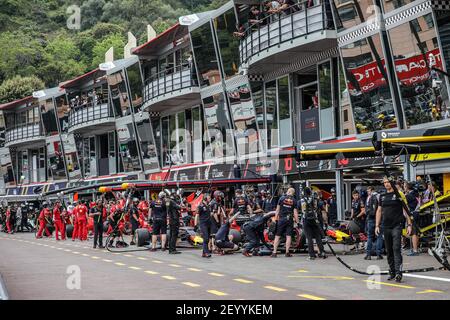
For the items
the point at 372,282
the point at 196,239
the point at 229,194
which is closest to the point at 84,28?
the point at 229,194

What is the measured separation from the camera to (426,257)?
642 inches

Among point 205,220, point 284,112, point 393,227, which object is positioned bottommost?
point 205,220

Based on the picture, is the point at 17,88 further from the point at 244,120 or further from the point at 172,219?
the point at 172,219

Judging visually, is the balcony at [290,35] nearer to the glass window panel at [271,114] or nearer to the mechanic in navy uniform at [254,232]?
the glass window panel at [271,114]

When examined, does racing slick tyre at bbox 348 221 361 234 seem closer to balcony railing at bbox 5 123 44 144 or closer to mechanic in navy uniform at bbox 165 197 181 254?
mechanic in navy uniform at bbox 165 197 181 254

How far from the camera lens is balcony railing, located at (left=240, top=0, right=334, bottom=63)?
24.8 m

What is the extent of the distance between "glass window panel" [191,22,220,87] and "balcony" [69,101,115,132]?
12231mm

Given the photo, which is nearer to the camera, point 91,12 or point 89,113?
point 89,113

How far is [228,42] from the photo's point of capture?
31.2 metres

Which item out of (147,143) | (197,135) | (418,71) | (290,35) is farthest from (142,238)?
(147,143)

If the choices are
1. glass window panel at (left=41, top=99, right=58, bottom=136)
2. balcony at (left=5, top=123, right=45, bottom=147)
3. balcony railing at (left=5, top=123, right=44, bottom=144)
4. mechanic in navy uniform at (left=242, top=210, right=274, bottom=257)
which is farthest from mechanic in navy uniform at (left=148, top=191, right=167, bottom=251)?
balcony railing at (left=5, top=123, right=44, bottom=144)

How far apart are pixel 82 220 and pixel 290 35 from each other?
1140cm

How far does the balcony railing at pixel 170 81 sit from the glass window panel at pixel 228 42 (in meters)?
3.20

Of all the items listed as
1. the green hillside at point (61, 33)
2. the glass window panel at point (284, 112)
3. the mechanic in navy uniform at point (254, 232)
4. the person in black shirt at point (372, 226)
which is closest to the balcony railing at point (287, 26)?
the glass window panel at point (284, 112)
